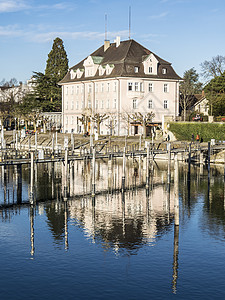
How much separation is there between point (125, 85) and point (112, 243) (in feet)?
208

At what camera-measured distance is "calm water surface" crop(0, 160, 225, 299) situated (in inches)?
1128

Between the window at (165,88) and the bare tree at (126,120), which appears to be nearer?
the bare tree at (126,120)

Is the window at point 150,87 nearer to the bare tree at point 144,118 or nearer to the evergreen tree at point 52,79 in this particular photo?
the bare tree at point 144,118

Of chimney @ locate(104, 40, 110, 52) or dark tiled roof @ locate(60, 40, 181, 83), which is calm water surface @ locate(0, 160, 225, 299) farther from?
chimney @ locate(104, 40, 110, 52)

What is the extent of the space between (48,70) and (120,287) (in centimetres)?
10813

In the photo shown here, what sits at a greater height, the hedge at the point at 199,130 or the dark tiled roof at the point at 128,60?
the dark tiled roof at the point at 128,60

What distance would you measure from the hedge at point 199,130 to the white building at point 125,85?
5.36 meters

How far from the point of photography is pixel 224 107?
101062mm

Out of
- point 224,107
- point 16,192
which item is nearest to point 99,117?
point 224,107

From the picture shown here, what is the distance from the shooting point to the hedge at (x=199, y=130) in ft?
280

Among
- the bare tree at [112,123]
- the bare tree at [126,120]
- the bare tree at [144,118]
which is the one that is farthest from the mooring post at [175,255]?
the bare tree at [112,123]

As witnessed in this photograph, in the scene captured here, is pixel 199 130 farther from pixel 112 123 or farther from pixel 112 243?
pixel 112 243

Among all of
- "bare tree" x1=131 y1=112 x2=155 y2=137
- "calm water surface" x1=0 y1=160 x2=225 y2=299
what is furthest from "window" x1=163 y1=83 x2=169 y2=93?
"calm water surface" x1=0 y1=160 x2=225 y2=299

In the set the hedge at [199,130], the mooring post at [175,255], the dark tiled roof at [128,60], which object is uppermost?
the dark tiled roof at [128,60]
